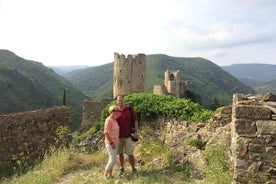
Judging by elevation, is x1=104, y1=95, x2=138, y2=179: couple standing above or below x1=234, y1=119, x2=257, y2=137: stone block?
below

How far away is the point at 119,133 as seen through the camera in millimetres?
7691

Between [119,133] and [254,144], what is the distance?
3.32m

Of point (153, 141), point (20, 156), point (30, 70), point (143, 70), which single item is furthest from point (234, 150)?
point (30, 70)

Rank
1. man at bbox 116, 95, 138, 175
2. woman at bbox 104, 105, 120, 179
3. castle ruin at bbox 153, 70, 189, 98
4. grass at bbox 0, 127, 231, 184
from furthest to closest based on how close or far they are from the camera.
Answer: castle ruin at bbox 153, 70, 189, 98 → man at bbox 116, 95, 138, 175 → woman at bbox 104, 105, 120, 179 → grass at bbox 0, 127, 231, 184

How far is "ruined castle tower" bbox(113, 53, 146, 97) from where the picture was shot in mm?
36656

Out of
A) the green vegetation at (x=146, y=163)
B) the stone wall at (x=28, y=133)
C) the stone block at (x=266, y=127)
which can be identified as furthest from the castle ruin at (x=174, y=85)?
the stone block at (x=266, y=127)

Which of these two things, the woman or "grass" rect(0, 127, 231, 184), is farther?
the woman

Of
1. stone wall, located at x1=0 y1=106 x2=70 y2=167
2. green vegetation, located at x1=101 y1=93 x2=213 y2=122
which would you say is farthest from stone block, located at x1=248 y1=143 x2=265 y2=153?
stone wall, located at x1=0 y1=106 x2=70 y2=167

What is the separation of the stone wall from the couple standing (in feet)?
12.1

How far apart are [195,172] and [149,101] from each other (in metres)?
4.51

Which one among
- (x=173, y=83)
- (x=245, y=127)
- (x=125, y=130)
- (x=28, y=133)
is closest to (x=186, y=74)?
(x=173, y=83)

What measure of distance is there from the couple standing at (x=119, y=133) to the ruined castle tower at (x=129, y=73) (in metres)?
28.8

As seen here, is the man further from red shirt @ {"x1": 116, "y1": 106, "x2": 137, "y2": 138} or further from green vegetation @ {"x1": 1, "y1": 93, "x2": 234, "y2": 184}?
green vegetation @ {"x1": 1, "y1": 93, "x2": 234, "y2": 184}

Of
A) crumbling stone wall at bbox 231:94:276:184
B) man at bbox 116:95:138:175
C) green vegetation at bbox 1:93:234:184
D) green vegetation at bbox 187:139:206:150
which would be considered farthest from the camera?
green vegetation at bbox 187:139:206:150
